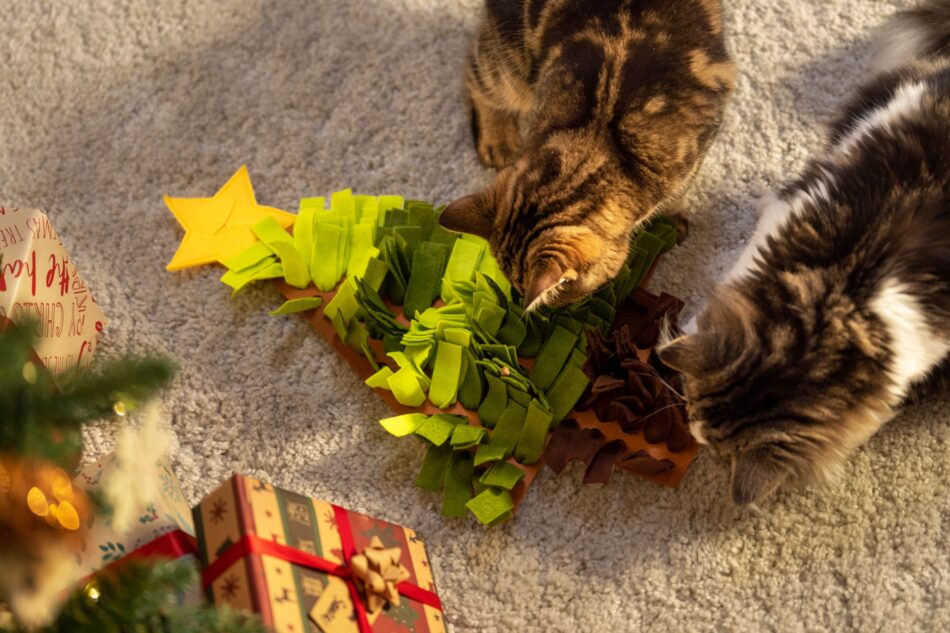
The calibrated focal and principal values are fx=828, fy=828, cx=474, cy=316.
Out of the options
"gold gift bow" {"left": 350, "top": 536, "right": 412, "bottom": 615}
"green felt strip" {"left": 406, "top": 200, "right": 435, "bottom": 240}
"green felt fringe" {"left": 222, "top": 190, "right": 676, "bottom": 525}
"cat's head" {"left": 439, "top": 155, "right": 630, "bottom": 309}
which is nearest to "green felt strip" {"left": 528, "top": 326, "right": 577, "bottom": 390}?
"green felt fringe" {"left": 222, "top": 190, "right": 676, "bottom": 525}

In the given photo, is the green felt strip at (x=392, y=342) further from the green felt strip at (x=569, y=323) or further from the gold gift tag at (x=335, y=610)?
the gold gift tag at (x=335, y=610)

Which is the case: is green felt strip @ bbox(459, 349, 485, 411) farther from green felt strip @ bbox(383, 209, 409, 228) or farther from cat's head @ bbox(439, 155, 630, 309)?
green felt strip @ bbox(383, 209, 409, 228)

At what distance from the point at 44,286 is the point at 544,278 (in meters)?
0.74

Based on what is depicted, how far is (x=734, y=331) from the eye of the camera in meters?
1.04

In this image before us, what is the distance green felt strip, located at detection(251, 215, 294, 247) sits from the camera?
1.49m

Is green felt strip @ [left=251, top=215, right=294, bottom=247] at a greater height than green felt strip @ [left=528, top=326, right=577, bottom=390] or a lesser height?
lesser

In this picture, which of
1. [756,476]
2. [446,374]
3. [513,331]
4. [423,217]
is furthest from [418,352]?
[756,476]

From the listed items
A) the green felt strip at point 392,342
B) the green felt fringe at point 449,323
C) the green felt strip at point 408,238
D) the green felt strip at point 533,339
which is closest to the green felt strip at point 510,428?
the green felt fringe at point 449,323

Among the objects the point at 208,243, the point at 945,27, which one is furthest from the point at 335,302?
the point at 945,27

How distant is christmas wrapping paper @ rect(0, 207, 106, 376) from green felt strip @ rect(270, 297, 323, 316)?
322mm

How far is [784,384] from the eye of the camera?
3.29 ft

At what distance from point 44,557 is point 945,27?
1.56 m

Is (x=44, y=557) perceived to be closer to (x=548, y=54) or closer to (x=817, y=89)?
(x=548, y=54)

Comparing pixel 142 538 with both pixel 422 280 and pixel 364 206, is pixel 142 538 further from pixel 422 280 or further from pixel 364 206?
pixel 364 206
